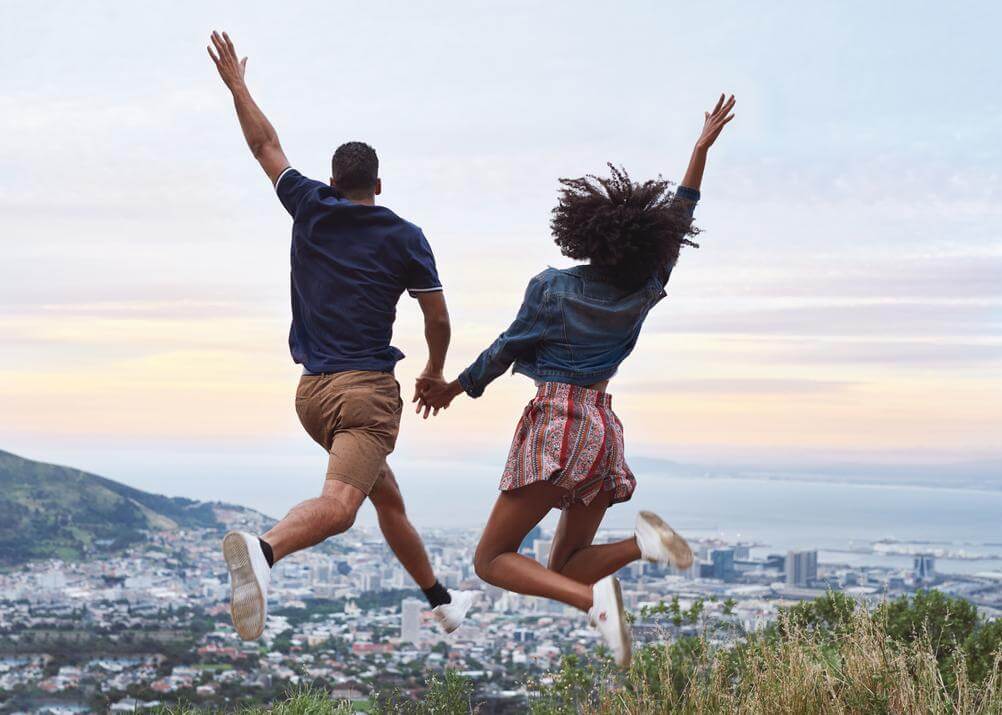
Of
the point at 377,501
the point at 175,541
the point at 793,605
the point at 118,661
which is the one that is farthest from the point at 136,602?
the point at 377,501

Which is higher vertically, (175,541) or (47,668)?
(175,541)

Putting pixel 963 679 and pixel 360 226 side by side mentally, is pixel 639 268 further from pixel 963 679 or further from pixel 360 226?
pixel 963 679

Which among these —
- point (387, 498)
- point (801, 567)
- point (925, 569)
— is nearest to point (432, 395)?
point (387, 498)

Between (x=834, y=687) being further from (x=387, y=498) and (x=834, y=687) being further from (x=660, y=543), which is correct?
(x=387, y=498)

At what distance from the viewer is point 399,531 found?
706cm

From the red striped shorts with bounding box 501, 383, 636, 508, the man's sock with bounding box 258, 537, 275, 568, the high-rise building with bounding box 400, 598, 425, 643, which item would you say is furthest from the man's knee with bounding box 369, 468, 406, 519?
the high-rise building with bounding box 400, 598, 425, 643

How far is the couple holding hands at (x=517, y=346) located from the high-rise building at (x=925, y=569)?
1117 centimetres

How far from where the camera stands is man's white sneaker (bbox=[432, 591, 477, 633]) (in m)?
7.20

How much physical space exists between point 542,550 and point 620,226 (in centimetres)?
204

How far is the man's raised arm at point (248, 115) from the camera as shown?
6660 millimetres

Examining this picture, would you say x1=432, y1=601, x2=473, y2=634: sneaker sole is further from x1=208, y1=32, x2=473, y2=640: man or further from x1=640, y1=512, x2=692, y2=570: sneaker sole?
x1=640, y1=512, x2=692, y2=570: sneaker sole

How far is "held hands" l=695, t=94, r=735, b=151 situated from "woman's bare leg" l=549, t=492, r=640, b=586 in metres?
2.00

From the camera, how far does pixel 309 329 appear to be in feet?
21.3

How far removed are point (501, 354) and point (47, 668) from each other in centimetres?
1878
